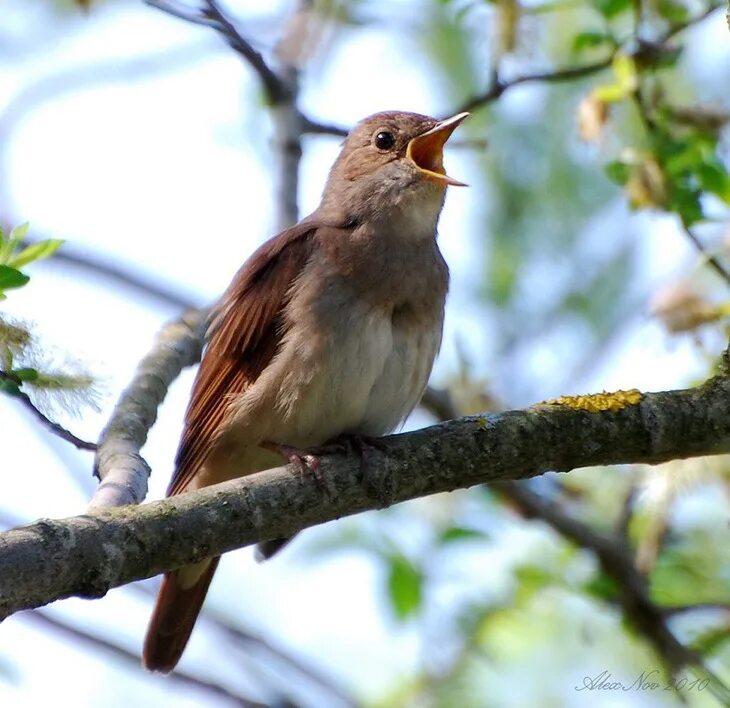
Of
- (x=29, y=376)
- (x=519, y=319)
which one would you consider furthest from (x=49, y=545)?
(x=519, y=319)

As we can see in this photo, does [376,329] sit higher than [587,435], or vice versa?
[376,329]

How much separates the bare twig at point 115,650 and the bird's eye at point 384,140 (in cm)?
255

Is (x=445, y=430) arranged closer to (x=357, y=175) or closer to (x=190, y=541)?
(x=190, y=541)

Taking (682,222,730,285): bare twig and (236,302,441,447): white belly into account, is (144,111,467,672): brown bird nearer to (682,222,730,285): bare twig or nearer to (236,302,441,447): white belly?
(236,302,441,447): white belly

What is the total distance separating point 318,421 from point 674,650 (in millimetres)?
1909

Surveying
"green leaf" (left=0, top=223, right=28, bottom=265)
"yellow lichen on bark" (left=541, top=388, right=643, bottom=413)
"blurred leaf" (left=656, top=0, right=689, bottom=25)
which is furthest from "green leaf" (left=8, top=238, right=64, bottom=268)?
"blurred leaf" (left=656, top=0, right=689, bottom=25)

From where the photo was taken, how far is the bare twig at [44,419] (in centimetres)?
361

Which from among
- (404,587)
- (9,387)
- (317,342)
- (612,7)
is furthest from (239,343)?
(612,7)

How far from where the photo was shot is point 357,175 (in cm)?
589

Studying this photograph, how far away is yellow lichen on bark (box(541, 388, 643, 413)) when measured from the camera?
399 centimetres

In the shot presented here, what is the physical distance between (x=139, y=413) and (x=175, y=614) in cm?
153

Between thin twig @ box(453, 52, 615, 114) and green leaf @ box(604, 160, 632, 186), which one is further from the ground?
thin twig @ box(453, 52, 615, 114)

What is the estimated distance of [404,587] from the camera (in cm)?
632

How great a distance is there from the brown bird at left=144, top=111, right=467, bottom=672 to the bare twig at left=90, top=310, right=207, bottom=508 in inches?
6.4
